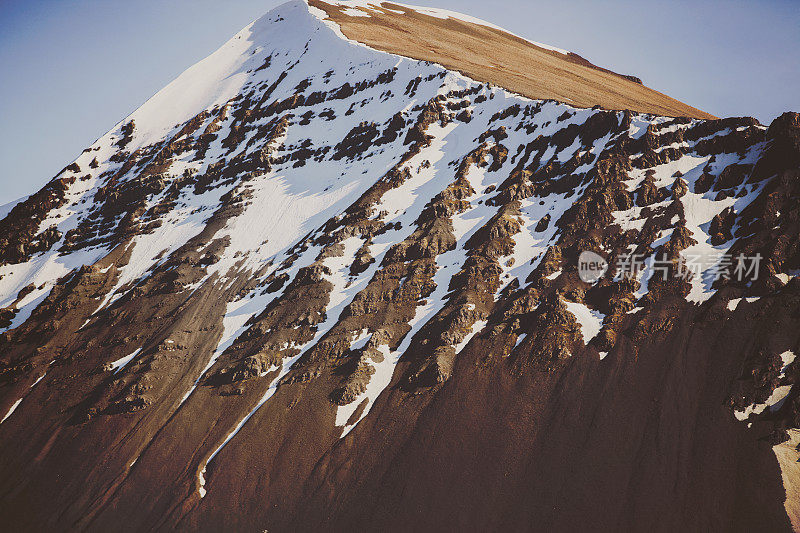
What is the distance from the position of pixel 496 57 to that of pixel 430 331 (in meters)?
73.5

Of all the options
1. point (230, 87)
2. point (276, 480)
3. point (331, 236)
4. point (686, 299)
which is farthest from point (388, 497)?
point (230, 87)

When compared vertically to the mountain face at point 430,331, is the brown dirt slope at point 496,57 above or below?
Answer: above

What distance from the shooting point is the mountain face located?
30.9m

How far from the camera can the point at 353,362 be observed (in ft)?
144

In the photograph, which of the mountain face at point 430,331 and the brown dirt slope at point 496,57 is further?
the brown dirt slope at point 496,57

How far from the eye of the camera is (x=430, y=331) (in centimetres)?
4400

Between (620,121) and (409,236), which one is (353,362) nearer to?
(409,236)

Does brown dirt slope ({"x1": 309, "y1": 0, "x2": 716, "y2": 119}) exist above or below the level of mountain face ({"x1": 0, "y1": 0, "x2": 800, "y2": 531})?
above

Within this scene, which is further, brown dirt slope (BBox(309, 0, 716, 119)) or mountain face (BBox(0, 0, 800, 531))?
brown dirt slope (BBox(309, 0, 716, 119))

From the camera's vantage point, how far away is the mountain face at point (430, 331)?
30906mm

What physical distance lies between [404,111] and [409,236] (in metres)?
28.2

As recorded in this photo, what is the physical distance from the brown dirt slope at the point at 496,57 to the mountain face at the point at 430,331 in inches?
117

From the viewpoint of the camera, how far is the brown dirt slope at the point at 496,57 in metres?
76.0

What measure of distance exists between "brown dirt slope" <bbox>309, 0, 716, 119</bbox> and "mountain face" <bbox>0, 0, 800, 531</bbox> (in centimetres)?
297
